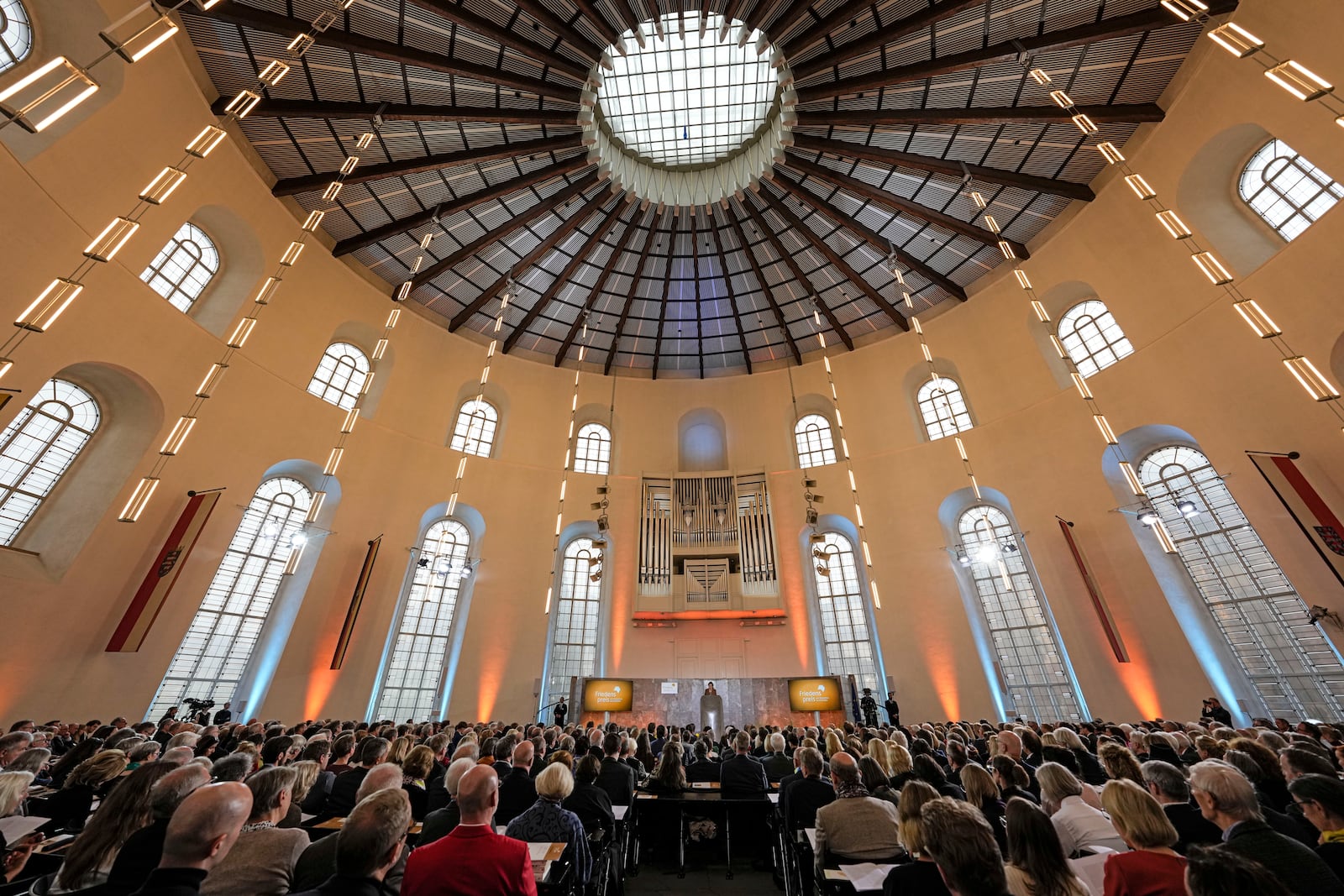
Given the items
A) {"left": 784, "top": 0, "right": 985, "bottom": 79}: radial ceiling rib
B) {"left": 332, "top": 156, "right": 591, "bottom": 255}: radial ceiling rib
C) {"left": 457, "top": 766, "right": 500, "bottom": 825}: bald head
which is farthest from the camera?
{"left": 332, "top": 156, "right": 591, "bottom": 255}: radial ceiling rib

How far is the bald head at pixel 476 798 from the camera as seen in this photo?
8.84 feet

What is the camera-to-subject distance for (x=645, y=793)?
6.22 m

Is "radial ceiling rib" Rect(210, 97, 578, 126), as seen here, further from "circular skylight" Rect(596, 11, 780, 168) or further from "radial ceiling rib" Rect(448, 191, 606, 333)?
"circular skylight" Rect(596, 11, 780, 168)

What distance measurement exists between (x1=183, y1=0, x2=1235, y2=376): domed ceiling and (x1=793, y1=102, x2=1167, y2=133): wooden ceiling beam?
63 millimetres

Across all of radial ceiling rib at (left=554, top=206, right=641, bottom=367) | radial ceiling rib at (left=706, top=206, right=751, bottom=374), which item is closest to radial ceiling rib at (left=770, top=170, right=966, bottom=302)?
radial ceiling rib at (left=706, top=206, right=751, bottom=374)

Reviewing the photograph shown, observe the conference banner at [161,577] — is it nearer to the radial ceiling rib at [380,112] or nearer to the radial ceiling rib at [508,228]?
the radial ceiling rib at [508,228]

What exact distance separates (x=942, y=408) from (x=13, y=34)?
2043 cm

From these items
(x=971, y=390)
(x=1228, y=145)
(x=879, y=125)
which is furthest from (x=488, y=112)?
(x=1228, y=145)

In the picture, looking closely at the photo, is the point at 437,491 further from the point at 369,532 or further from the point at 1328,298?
Answer: the point at 1328,298

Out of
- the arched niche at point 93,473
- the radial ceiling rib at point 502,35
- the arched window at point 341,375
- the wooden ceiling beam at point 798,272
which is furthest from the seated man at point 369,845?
the wooden ceiling beam at point 798,272

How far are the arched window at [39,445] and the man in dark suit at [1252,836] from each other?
14.9m

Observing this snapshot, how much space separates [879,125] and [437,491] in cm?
1456

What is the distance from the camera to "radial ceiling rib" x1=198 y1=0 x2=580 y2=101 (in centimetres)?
952

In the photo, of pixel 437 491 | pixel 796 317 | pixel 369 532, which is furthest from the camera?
pixel 796 317
